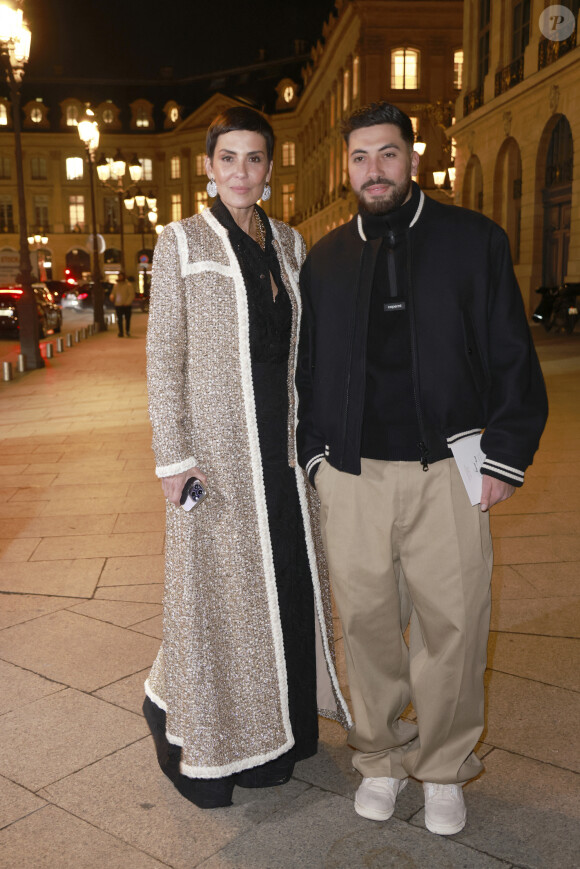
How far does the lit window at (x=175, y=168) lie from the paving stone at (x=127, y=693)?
3080 inches

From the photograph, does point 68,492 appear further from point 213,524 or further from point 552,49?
point 552,49

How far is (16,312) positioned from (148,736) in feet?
82.0

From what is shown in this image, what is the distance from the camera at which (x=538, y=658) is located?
13.2ft

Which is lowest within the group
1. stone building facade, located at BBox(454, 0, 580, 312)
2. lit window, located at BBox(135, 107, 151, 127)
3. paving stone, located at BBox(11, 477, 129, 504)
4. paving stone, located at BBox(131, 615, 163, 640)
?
paving stone, located at BBox(11, 477, 129, 504)

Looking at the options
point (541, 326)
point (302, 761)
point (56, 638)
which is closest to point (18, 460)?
point (56, 638)

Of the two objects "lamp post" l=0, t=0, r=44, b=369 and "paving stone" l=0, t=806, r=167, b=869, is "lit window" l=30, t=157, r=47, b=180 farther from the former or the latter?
"paving stone" l=0, t=806, r=167, b=869

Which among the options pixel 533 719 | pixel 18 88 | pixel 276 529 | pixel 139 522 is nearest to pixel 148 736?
pixel 276 529

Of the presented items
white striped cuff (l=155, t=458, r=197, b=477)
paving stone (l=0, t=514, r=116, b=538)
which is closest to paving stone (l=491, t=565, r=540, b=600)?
white striped cuff (l=155, t=458, r=197, b=477)

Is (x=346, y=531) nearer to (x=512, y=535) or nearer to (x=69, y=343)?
(x=512, y=535)

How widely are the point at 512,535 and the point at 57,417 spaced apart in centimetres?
740

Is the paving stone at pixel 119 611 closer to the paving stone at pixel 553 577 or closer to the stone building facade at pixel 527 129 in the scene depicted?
the paving stone at pixel 553 577

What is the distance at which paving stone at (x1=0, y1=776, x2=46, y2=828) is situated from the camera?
114 inches

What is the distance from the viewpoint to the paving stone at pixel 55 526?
629 centimetres

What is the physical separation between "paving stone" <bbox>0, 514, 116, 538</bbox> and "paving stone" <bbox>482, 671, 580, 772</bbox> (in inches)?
132
